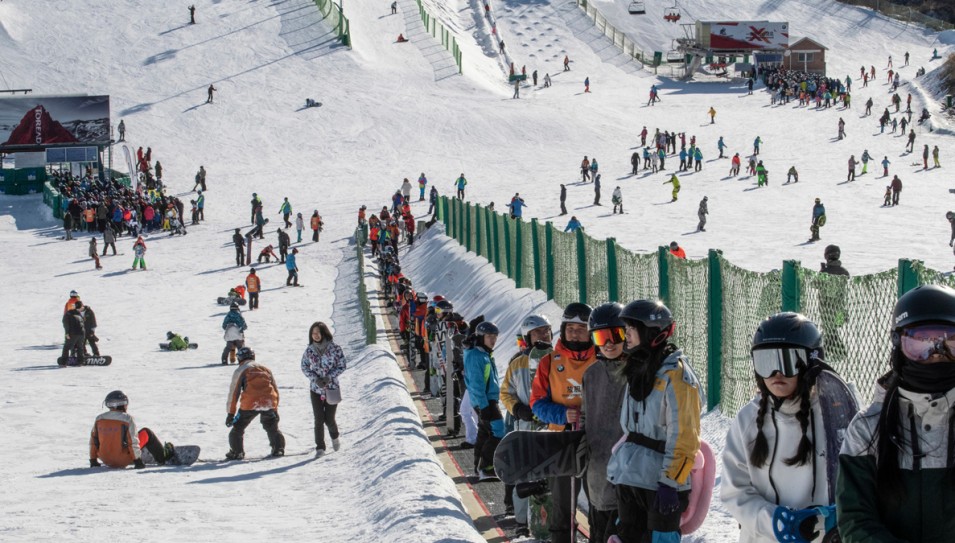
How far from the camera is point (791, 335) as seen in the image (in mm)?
4570

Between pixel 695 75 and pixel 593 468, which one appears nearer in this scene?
pixel 593 468

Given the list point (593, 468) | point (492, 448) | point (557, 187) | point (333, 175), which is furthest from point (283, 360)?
point (333, 175)

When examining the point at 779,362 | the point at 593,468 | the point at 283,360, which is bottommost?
the point at 283,360

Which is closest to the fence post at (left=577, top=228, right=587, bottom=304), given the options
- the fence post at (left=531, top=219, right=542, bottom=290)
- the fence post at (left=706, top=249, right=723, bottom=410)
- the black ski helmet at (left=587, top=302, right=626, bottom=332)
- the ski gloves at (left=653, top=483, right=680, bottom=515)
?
the fence post at (left=531, top=219, right=542, bottom=290)

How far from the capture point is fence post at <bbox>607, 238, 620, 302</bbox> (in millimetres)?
14664

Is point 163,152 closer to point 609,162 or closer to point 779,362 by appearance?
point 609,162


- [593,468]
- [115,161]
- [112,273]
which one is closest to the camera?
[593,468]

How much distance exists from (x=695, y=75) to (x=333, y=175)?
3302 cm

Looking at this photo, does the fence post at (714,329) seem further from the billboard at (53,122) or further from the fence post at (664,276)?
the billboard at (53,122)

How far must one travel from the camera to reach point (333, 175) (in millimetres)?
54406

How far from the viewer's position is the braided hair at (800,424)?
459cm

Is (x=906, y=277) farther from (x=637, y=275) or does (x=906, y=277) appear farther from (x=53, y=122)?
(x=53, y=122)

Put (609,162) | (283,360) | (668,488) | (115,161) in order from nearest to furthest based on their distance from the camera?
(668,488) → (283,360) → (609,162) → (115,161)

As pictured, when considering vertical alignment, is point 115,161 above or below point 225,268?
above
